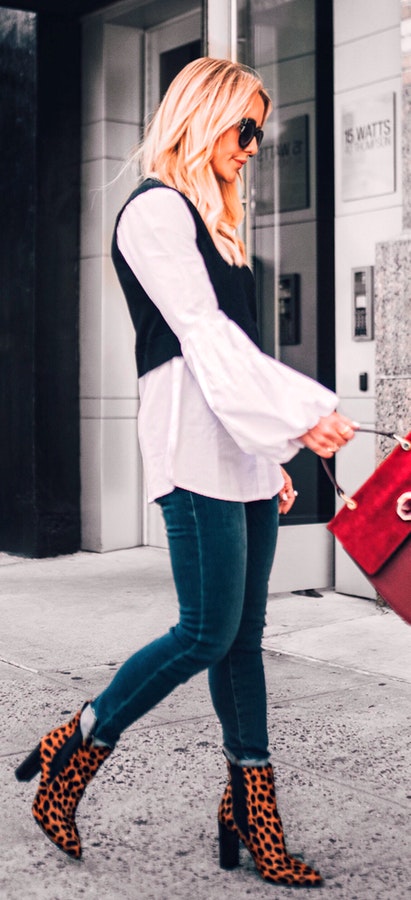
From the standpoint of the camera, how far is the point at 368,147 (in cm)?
624

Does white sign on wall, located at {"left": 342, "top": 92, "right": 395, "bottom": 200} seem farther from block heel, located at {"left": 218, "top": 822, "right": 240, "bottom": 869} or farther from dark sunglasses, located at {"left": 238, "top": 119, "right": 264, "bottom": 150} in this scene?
block heel, located at {"left": 218, "top": 822, "right": 240, "bottom": 869}

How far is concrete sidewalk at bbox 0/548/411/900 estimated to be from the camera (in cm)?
289

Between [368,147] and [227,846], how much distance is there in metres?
4.26

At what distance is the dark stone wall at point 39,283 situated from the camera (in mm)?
7957

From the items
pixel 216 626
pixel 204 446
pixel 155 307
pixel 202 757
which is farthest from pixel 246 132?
pixel 202 757

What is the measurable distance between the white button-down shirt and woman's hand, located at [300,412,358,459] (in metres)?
0.02

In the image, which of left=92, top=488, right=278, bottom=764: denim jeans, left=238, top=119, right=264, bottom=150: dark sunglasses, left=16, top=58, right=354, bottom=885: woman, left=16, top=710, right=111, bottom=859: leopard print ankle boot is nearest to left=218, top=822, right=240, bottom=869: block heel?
left=16, top=58, right=354, bottom=885: woman

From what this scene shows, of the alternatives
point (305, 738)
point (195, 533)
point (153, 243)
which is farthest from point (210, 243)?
point (305, 738)

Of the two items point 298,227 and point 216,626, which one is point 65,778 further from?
point 298,227

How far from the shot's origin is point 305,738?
13.0ft

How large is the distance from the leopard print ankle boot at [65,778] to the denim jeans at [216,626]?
0.06 m

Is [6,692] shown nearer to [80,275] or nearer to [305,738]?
[305,738]

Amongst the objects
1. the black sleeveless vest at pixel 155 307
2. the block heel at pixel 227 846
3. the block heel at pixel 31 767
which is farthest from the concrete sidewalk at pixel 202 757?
the black sleeveless vest at pixel 155 307

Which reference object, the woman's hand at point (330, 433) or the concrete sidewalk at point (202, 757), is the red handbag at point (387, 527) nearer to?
the woman's hand at point (330, 433)
